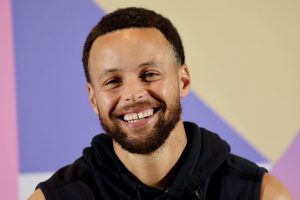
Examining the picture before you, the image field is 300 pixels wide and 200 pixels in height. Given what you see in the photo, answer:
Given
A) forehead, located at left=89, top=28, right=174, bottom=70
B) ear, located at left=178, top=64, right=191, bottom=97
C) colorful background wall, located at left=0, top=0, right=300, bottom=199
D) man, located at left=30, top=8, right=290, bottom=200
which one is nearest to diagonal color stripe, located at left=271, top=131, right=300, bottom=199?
colorful background wall, located at left=0, top=0, right=300, bottom=199

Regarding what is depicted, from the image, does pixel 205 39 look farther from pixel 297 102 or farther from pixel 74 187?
pixel 74 187

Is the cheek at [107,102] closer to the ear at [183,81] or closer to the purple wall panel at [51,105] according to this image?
the ear at [183,81]

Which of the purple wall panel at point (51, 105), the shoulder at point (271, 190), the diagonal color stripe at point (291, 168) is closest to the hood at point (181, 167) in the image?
the shoulder at point (271, 190)

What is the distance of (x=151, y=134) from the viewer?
108 cm

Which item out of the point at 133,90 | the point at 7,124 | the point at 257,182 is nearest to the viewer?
the point at 133,90

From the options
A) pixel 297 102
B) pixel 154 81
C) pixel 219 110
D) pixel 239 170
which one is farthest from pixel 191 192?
pixel 297 102

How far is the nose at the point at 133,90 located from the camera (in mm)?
1043

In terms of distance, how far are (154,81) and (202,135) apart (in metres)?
0.22

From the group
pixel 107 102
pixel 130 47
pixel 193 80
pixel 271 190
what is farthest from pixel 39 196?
pixel 193 80

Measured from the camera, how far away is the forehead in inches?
41.4

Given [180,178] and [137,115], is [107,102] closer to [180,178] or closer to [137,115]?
[137,115]

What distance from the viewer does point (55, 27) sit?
172 centimetres

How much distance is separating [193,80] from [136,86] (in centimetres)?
70

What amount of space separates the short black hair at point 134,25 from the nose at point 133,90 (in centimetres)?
13
